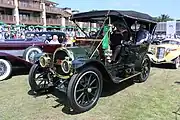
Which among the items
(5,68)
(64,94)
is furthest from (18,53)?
(64,94)

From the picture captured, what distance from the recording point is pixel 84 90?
13.6 feet

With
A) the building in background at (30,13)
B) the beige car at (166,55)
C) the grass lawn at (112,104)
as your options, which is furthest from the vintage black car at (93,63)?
the building in background at (30,13)

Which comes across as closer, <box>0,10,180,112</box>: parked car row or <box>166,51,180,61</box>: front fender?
<box>0,10,180,112</box>: parked car row

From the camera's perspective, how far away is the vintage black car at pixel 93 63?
4.07 metres

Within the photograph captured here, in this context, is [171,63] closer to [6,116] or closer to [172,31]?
[6,116]

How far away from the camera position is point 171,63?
858cm

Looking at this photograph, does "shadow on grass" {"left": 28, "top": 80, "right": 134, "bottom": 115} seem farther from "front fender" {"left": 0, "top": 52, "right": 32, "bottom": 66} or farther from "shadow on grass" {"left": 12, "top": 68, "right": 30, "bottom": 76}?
"shadow on grass" {"left": 12, "top": 68, "right": 30, "bottom": 76}

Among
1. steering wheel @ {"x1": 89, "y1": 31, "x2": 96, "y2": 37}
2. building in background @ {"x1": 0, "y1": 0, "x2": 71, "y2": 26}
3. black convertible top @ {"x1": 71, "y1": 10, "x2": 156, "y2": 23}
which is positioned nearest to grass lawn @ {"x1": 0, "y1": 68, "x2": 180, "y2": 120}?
steering wheel @ {"x1": 89, "y1": 31, "x2": 96, "y2": 37}

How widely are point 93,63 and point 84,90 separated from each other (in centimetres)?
56

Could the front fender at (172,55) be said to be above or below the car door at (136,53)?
below

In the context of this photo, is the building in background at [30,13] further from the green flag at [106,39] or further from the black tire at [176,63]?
the green flag at [106,39]

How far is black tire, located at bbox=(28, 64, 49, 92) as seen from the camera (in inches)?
196

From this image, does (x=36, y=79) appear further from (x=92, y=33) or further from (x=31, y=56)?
(x=31, y=56)

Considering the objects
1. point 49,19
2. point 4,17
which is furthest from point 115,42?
point 49,19
